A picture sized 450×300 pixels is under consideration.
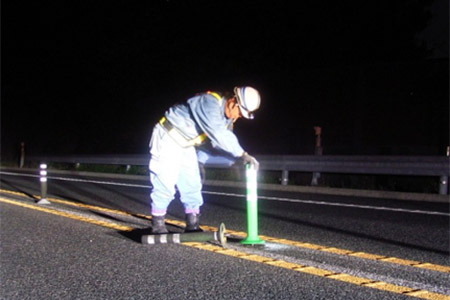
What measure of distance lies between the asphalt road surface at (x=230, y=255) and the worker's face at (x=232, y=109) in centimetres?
121

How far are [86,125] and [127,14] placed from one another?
7.86 metres

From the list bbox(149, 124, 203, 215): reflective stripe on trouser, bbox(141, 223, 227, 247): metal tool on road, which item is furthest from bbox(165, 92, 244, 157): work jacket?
bbox(141, 223, 227, 247): metal tool on road

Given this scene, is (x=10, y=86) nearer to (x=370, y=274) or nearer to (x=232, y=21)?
(x=232, y=21)

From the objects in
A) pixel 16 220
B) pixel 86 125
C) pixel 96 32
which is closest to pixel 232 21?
pixel 96 32

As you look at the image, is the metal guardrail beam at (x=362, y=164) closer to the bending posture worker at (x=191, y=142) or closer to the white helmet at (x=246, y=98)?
the bending posture worker at (x=191, y=142)

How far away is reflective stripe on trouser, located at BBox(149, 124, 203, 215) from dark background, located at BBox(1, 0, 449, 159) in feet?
50.0

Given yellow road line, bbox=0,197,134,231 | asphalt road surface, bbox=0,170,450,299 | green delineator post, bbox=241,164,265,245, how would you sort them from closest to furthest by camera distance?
asphalt road surface, bbox=0,170,450,299 → green delineator post, bbox=241,164,265,245 → yellow road line, bbox=0,197,134,231

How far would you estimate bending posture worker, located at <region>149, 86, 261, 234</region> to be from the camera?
534cm

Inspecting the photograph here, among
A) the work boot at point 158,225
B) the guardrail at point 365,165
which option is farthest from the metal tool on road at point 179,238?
the guardrail at point 365,165

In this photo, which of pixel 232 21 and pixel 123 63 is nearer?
pixel 232 21

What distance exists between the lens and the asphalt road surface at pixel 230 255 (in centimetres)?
400

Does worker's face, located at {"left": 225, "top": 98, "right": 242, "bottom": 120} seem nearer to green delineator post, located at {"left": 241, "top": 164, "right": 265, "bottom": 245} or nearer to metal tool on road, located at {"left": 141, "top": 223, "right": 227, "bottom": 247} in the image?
green delineator post, located at {"left": 241, "top": 164, "right": 265, "bottom": 245}

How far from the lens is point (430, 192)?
11.3 m

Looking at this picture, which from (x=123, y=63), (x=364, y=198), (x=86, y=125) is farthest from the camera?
(x=86, y=125)
